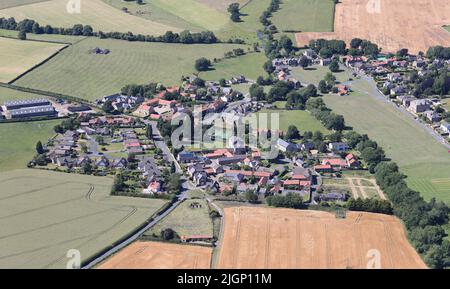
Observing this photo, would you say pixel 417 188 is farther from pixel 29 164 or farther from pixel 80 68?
pixel 80 68

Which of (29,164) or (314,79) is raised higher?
(314,79)

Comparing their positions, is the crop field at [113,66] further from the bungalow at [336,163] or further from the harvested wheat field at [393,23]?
the bungalow at [336,163]

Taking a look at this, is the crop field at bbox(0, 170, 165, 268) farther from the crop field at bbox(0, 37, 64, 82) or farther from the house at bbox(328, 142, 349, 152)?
the crop field at bbox(0, 37, 64, 82)

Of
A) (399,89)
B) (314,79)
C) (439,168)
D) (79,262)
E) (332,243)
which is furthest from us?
(314,79)

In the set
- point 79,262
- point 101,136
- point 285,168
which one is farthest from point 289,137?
point 79,262

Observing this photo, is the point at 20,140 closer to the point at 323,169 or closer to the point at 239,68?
the point at 323,169

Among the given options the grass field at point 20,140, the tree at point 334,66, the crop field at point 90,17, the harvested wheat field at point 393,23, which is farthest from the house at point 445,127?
the crop field at point 90,17

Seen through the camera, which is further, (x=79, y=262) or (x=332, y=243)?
(x=332, y=243)
